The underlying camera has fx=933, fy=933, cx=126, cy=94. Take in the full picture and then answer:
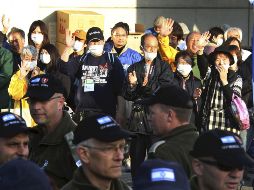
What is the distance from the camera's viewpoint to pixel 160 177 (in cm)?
409

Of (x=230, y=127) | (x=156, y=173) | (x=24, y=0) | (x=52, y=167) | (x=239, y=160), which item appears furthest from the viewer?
(x=24, y=0)

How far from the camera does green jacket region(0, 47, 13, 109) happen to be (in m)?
11.7

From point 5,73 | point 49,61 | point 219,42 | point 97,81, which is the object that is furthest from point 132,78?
point 219,42

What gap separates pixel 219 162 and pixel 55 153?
1.67 metres

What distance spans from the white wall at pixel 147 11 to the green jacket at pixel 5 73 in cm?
575

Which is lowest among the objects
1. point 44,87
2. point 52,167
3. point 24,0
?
point 52,167

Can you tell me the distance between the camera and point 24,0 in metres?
18.1

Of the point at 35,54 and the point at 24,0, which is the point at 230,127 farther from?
the point at 24,0

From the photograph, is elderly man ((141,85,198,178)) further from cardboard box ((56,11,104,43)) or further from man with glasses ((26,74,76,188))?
cardboard box ((56,11,104,43))

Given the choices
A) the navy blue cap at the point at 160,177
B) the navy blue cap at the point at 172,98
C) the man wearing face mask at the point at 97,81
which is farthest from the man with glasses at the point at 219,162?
the man wearing face mask at the point at 97,81

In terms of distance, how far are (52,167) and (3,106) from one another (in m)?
5.56

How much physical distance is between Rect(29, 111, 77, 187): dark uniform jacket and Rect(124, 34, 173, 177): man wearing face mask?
14.3ft

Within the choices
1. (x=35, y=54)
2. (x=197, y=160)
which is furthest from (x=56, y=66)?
(x=197, y=160)

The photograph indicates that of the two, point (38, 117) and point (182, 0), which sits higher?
point (182, 0)
